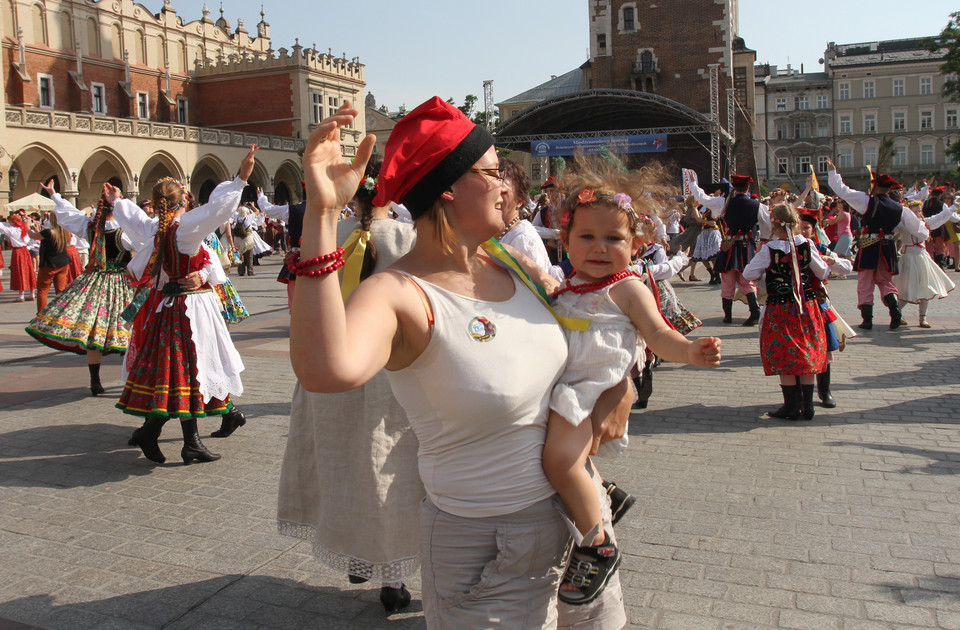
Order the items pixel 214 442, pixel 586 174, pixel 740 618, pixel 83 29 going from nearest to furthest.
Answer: pixel 586 174, pixel 740 618, pixel 214 442, pixel 83 29

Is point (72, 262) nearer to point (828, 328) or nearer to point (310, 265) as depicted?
point (828, 328)

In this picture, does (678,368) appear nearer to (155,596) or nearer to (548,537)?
(155,596)

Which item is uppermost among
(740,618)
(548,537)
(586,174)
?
(586,174)

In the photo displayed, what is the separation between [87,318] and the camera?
749 cm

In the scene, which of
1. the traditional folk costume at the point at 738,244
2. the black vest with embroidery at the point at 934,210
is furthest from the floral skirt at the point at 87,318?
the black vest with embroidery at the point at 934,210

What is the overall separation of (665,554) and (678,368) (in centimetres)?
510

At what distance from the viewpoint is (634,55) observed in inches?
1863

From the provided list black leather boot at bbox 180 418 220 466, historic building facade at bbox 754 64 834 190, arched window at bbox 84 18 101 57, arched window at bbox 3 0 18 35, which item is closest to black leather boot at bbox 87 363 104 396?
black leather boot at bbox 180 418 220 466

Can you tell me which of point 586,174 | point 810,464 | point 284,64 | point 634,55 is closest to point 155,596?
point 586,174

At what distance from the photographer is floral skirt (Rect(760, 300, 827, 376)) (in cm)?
633

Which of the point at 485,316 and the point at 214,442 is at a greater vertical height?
the point at 485,316

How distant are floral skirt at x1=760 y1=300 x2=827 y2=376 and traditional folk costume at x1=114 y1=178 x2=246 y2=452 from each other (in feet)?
13.5

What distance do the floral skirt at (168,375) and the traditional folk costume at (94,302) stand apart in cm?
217

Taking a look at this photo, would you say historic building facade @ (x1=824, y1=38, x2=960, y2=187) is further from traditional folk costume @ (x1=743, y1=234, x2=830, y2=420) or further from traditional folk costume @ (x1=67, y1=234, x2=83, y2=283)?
traditional folk costume @ (x1=743, y1=234, x2=830, y2=420)
